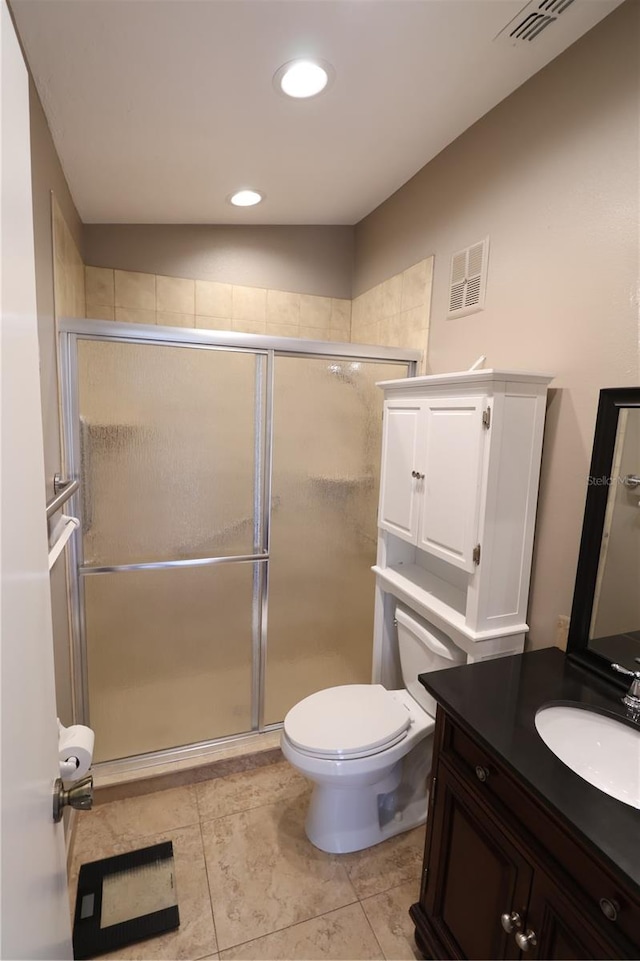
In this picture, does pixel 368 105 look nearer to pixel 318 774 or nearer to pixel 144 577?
pixel 144 577

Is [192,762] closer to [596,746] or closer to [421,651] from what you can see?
[421,651]

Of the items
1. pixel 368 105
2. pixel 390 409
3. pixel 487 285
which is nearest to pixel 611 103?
pixel 487 285

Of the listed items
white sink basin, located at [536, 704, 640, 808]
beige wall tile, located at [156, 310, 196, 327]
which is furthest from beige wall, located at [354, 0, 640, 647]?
beige wall tile, located at [156, 310, 196, 327]

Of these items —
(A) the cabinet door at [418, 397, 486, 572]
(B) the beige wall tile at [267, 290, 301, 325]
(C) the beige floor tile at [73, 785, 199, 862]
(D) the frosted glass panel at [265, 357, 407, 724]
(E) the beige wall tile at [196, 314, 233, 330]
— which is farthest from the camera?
(B) the beige wall tile at [267, 290, 301, 325]

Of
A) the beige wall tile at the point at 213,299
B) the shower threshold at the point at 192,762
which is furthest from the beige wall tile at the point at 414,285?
the shower threshold at the point at 192,762

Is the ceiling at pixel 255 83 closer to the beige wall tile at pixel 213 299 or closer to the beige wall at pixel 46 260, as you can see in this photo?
the beige wall at pixel 46 260

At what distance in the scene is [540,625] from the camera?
4.92ft

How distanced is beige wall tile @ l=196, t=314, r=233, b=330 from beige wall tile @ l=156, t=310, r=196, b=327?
3 cm

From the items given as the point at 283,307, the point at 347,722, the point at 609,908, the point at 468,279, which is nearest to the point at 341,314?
the point at 283,307

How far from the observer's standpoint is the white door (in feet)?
1.59

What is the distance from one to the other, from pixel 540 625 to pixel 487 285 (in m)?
1.18

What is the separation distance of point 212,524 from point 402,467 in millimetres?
810

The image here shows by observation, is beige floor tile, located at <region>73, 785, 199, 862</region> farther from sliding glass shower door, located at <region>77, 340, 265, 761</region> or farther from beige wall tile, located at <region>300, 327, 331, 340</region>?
beige wall tile, located at <region>300, 327, 331, 340</region>

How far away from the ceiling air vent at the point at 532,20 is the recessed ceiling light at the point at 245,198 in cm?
114
